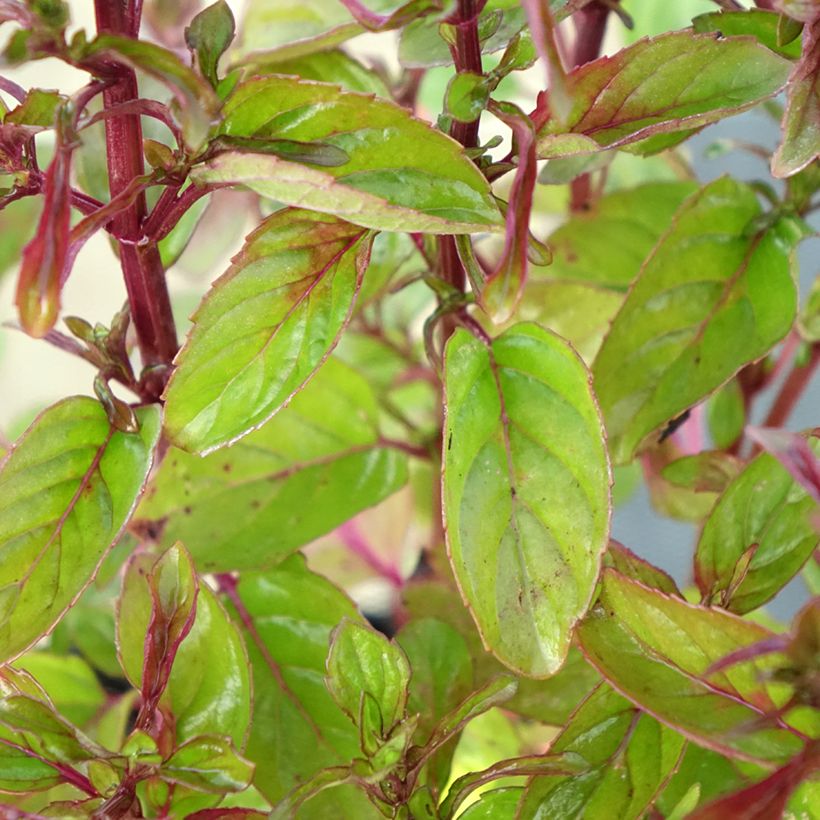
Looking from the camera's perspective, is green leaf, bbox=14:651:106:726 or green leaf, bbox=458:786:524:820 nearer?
green leaf, bbox=458:786:524:820

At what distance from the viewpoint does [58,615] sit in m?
0.34

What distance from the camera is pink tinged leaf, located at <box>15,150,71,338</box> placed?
10.1 inches

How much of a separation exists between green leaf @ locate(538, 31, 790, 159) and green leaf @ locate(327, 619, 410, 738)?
0.60ft

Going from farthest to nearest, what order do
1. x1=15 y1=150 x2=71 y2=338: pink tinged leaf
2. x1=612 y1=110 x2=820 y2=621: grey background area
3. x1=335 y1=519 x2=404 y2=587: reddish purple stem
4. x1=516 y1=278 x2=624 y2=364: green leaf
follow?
x1=612 y1=110 x2=820 y2=621: grey background area → x1=335 y1=519 x2=404 y2=587: reddish purple stem → x1=516 y1=278 x2=624 y2=364: green leaf → x1=15 y1=150 x2=71 y2=338: pink tinged leaf

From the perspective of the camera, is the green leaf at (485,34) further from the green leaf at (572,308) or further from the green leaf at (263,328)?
the green leaf at (572,308)

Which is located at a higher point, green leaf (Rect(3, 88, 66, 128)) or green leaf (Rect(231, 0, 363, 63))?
green leaf (Rect(231, 0, 363, 63))

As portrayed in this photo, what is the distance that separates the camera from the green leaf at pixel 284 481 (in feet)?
1.52

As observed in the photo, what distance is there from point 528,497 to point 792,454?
0.11 m

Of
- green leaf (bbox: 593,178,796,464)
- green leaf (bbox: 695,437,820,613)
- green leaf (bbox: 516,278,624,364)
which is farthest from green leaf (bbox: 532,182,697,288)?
green leaf (bbox: 695,437,820,613)

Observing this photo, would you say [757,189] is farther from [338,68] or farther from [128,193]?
[128,193]

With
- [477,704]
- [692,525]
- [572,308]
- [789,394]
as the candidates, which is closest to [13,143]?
[477,704]

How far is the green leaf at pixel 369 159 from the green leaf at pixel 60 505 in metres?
0.11

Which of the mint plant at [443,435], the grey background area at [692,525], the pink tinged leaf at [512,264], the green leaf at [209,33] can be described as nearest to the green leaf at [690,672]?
the mint plant at [443,435]

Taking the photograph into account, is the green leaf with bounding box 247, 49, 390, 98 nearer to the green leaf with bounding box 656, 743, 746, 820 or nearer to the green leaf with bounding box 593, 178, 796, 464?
the green leaf with bounding box 593, 178, 796, 464
